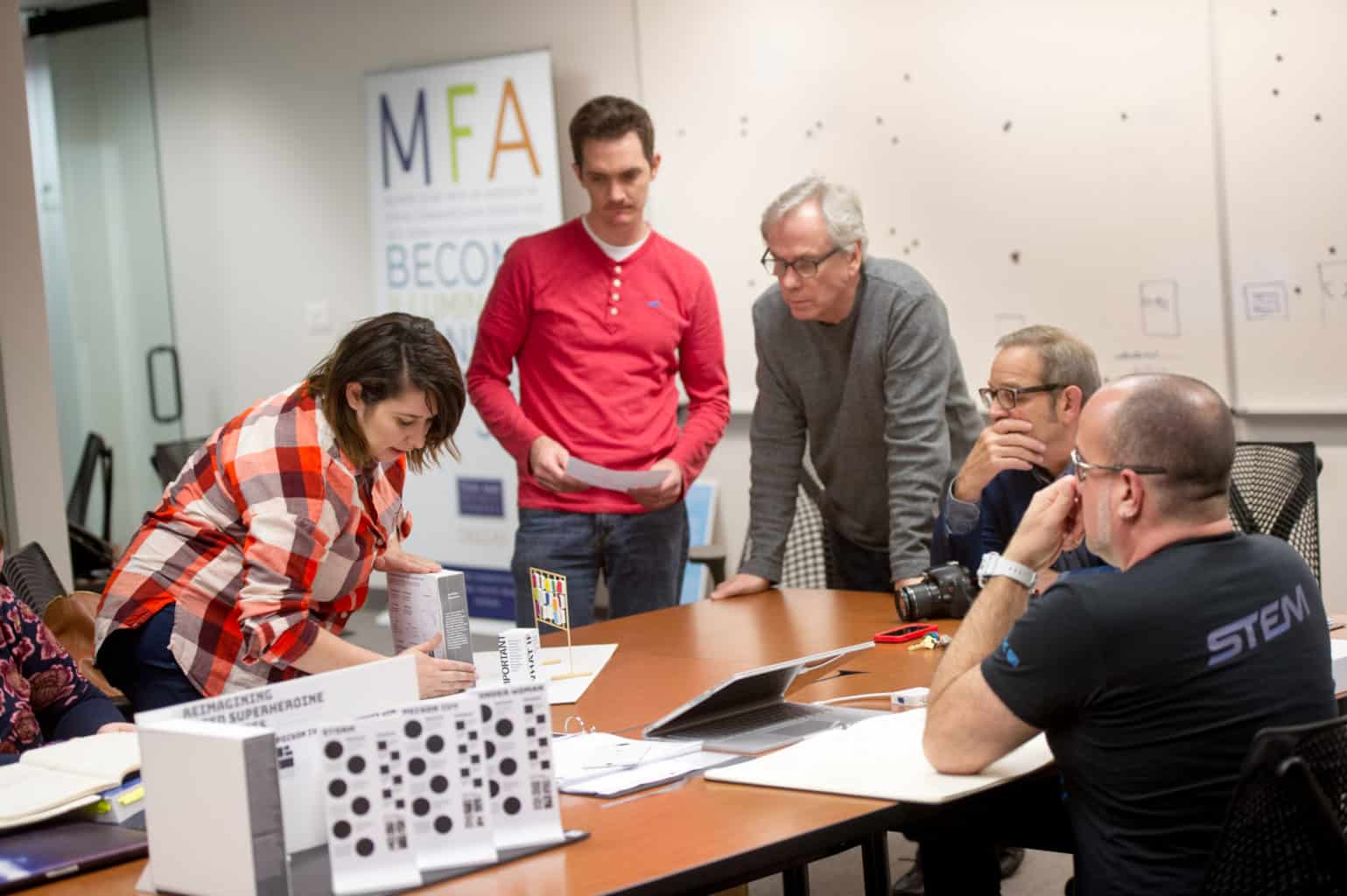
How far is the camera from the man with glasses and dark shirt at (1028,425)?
3012 mm

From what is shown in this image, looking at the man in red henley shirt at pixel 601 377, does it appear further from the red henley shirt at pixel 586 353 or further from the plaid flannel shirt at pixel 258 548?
the plaid flannel shirt at pixel 258 548

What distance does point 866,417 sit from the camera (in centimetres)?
359

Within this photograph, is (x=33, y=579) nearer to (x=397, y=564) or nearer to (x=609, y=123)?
(x=397, y=564)

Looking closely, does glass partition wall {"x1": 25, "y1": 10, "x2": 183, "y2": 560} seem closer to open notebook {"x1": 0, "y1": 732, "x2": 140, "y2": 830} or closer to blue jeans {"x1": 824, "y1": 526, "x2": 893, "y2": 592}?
blue jeans {"x1": 824, "y1": 526, "x2": 893, "y2": 592}

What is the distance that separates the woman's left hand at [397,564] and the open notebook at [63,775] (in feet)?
2.03

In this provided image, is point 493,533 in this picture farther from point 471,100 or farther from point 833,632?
point 833,632

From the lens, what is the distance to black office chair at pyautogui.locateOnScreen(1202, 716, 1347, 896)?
1.73 m

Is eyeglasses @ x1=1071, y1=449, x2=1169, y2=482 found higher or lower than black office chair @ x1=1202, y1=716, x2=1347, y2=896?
higher

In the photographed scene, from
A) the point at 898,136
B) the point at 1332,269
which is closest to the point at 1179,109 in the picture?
the point at 1332,269

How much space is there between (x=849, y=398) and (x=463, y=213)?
319 centimetres

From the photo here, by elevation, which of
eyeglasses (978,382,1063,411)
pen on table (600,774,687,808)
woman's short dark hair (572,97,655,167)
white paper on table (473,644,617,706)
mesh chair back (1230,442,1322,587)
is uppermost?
woman's short dark hair (572,97,655,167)

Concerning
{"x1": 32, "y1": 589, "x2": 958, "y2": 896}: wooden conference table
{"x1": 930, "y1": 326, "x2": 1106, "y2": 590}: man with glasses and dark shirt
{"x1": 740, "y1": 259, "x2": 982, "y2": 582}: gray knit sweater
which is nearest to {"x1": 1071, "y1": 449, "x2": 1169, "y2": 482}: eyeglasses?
{"x1": 32, "y1": 589, "x2": 958, "y2": 896}: wooden conference table

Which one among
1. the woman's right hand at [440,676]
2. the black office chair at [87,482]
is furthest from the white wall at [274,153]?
the woman's right hand at [440,676]

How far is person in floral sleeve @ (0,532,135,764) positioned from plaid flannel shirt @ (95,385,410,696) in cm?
9
